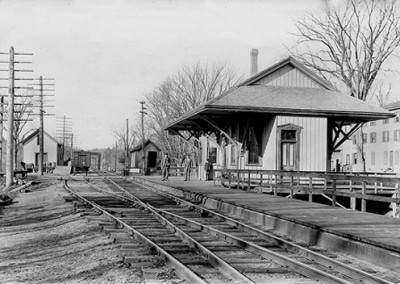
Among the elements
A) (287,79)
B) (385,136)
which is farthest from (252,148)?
(385,136)

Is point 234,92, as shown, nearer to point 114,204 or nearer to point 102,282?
point 114,204

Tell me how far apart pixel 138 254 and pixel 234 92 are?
17.7 meters

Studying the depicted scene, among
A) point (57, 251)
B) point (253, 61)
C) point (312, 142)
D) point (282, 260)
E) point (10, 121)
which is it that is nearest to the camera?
point (282, 260)

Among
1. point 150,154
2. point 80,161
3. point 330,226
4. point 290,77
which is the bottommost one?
point 330,226

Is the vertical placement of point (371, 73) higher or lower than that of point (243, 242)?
higher

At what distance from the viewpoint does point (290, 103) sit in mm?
24375

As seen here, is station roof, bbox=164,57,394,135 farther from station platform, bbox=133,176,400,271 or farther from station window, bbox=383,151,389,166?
station window, bbox=383,151,389,166

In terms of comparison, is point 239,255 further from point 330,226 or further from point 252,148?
point 252,148

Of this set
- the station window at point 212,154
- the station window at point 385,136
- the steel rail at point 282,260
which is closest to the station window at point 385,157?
the station window at point 385,136

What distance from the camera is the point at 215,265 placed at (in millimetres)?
7426

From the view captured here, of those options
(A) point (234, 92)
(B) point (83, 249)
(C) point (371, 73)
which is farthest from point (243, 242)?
(C) point (371, 73)

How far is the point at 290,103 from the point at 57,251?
54.4 ft

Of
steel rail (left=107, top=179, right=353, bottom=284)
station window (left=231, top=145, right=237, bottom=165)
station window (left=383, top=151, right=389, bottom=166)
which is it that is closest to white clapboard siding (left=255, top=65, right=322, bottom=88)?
station window (left=231, top=145, right=237, bottom=165)

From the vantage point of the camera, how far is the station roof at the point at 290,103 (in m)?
23.2
